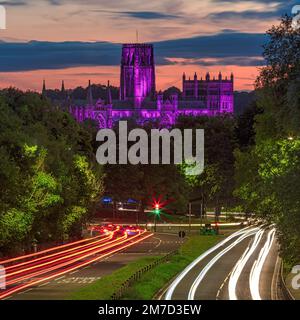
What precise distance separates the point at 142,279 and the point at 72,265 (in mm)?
15263

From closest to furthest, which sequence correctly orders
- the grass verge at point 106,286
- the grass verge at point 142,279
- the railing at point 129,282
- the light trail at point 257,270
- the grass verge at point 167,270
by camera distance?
1. the railing at point 129,282
2. the grass verge at point 106,286
3. the grass verge at point 142,279
4. the grass verge at point 167,270
5. the light trail at point 257,270

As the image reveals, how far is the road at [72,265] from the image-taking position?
60688 mm

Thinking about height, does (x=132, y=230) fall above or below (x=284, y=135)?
below

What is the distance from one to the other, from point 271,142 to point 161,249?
2944 cm

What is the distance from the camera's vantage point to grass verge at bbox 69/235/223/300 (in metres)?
56.8

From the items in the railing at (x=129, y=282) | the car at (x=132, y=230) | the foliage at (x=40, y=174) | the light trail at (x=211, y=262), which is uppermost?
the foliage at (x=40, y=174)

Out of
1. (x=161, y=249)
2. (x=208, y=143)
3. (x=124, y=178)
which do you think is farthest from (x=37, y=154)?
(x=208, y=143)

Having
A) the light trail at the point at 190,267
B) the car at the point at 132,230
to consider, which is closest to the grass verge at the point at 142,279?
the light trail at the point at 190,267

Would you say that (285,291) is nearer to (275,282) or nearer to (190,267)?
(275,282)

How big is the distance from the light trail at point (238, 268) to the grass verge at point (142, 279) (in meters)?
3.74

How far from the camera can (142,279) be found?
64562 mm

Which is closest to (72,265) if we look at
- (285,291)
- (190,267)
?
(190,267)

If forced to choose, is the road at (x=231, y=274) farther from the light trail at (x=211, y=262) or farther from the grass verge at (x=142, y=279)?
the grass verge at (x=142, y=279)

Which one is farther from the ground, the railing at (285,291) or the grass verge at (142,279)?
the railing at (285,291)
